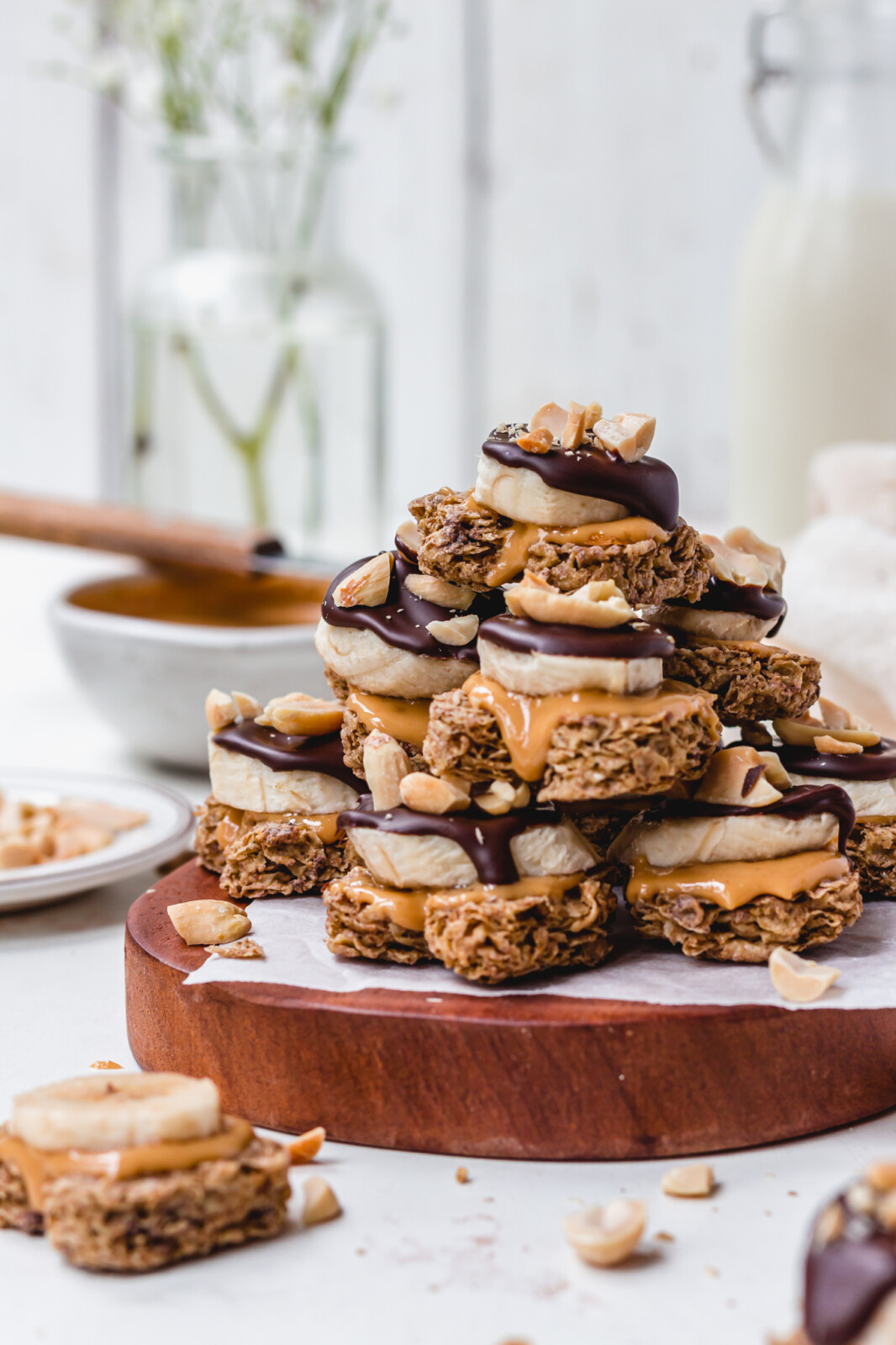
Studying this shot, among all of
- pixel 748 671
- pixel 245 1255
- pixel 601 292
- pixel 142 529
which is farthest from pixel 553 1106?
pixel 601 292

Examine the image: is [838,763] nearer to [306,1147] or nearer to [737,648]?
[737,648]

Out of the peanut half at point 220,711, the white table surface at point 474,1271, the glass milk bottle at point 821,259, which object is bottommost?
the white table surface at point 474,1271

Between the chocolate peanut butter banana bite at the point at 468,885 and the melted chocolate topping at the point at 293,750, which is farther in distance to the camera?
the melted chocolate topping at the point at 293,750

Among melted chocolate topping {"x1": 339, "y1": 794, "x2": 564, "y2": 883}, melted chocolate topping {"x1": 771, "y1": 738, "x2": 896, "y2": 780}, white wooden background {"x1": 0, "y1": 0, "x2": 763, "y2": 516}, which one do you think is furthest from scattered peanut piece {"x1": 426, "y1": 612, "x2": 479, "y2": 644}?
white wooden background {"x1": 0, "y1": 0, "x2": 763, "y2": 516}

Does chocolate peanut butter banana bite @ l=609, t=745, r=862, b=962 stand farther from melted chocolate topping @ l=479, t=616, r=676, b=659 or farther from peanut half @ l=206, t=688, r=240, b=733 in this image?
peanut half @ l=206, t=688, r=240, b=733

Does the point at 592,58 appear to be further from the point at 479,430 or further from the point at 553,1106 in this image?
the point at 553,1106

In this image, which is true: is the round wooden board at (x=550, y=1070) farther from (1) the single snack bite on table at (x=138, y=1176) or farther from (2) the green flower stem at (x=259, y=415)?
(2) the green flower stem at (x=259, y=415)

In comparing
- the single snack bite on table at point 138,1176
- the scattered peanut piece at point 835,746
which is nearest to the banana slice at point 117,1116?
the single snack bite on table at point 138,1176
